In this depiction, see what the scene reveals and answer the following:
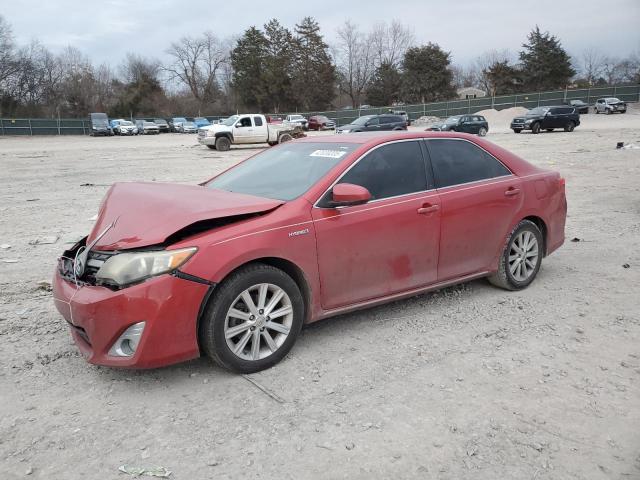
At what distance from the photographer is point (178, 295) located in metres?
3.19

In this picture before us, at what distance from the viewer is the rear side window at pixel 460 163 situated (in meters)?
4.59

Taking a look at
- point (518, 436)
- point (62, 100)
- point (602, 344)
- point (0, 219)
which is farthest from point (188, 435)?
point (62, 100)

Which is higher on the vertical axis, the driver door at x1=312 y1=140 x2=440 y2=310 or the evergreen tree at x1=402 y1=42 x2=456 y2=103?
A: the evergreen tree at x1=402 y1=42 x2=456 y2=103

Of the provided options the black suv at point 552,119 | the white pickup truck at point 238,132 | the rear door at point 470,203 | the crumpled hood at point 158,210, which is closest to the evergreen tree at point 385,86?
the black suv at point 552,119

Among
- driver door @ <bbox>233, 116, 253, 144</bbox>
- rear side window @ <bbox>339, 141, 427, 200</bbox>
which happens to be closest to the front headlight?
rear side window @ <bbox>339, 141, 427, 200</bbox>

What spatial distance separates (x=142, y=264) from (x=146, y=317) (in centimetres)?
32

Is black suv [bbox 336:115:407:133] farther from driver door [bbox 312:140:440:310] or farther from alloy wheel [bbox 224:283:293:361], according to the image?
alloy wheel [bbox 224:283:293:361]

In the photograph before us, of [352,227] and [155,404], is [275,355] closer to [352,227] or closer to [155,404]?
[155,404]

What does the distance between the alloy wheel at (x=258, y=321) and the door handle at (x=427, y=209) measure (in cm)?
136

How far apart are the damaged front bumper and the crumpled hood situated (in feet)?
0.97

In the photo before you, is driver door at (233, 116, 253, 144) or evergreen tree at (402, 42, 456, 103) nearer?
driver door at (233, 116, 253, 144)

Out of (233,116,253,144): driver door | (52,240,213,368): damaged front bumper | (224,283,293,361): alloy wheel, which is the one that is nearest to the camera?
(52,240,213,368): damaged front bumper

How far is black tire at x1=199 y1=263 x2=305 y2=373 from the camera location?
3.33 m

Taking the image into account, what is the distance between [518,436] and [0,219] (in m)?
8.97
